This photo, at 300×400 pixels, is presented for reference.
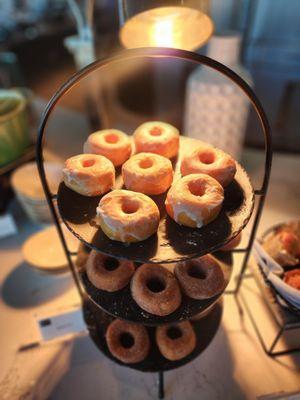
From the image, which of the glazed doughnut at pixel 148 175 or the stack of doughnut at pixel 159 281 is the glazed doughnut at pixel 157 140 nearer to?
the glazed doughnut at pixel 148 175

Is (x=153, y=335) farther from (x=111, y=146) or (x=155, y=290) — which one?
(x=111, y=146)

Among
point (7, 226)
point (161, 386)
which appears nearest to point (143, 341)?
point (161, 386)

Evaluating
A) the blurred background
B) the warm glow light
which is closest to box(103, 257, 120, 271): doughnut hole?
the warm glow light

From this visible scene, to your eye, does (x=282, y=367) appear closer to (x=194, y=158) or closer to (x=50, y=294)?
(x=194, y=158)

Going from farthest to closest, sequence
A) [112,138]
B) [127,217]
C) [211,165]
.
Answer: [112,138] → [211,165] → [127,217]

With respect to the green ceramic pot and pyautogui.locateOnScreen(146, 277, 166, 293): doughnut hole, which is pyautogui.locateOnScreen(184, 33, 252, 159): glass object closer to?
the green ceramic pot

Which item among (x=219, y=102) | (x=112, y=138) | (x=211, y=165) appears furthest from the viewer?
(x=219, y=102)

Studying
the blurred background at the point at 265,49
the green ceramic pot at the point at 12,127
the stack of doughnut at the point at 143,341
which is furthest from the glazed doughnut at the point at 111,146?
the blurred background at the point at 265,49
